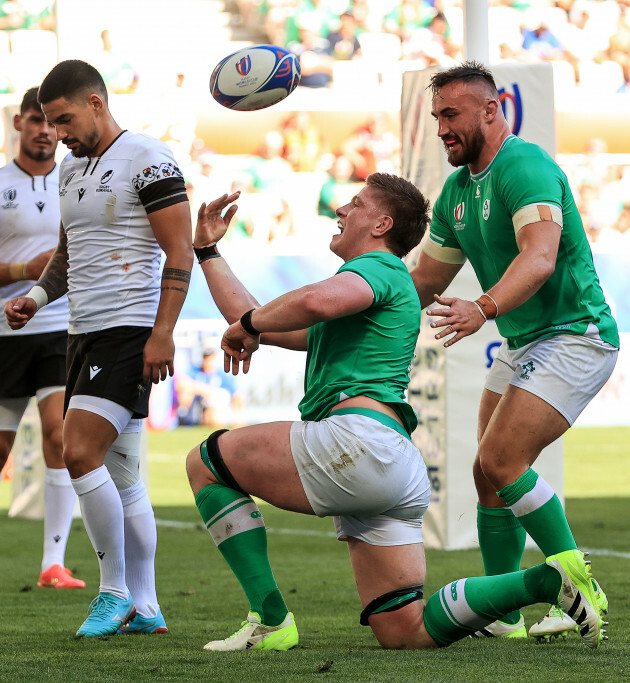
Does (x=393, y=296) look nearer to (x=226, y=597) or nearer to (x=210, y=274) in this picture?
(x=210, y=274)

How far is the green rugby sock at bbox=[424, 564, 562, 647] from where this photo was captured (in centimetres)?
335

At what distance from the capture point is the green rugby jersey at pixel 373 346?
351cm

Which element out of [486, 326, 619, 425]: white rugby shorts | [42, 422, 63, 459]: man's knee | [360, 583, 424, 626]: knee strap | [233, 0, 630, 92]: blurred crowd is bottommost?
[42, 422, 63, 459]: man's knee

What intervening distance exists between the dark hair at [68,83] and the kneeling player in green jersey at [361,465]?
1104 mm

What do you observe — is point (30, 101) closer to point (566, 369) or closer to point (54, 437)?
point (54, 437)

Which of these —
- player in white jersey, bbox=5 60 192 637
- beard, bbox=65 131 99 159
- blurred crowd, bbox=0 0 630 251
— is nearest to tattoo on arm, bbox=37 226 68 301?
player in white jersey, bbox=5 60 192 637

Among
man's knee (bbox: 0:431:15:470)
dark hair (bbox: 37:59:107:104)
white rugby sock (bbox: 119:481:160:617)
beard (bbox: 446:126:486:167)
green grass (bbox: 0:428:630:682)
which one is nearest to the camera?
green grass (bbox: 0:428:630:682)

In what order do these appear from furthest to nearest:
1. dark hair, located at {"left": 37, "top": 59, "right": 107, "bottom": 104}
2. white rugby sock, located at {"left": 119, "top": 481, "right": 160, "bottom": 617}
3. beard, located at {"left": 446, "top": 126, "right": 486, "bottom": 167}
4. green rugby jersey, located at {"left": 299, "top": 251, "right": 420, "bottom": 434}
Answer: white rugby sock, located at {"left": 119, "top": 481, "right": 160, "bottom": 617} < dark hair, located at {"left": 37, "top": 59, "right": 107, "bottom": 104} < beard, located at {"left": 446, "top": 126, "right": 486, "bottom": 167} < green rugby jersey, located at {"left": 299, "top": 251, "right": 420, "bottom": 434}

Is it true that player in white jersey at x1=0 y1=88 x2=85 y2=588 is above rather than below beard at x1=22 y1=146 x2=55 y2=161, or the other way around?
below

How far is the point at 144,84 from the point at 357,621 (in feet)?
47.1

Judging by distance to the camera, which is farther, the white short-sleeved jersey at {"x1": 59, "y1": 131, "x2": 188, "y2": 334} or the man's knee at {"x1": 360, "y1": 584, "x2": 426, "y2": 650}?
the white short-sleeved jersey at {"x1": 59, "y1": 131, "x2": 188, "y2": 334}

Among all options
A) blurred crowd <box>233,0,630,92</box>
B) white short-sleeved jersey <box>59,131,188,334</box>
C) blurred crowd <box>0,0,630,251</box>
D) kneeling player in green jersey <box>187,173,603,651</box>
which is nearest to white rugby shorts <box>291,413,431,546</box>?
kneeling player in green jersey <box>187,173,603,651</box>

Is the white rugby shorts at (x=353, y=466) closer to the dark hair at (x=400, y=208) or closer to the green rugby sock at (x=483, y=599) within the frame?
the green rugby sock at (x=483, y=599)

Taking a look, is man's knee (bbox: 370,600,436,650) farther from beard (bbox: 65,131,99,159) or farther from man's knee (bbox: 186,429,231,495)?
beard (bbox: 65,131,99,159)
